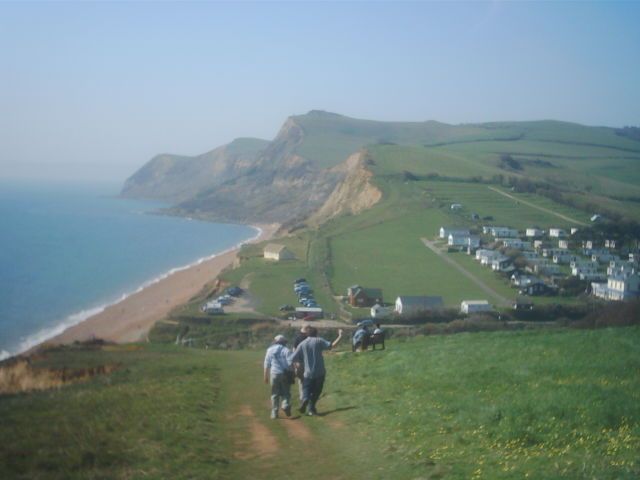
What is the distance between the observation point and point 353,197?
94.6 meters

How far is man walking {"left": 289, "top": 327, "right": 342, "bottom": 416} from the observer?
40.1 ft

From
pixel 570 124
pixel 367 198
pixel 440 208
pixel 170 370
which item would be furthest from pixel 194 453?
pixel 570 124

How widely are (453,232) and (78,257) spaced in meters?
50.6

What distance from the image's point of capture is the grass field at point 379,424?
7984 millimetres

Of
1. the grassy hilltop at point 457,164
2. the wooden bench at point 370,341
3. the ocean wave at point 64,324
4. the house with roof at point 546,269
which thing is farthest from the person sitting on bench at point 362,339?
the grassy hilltop at point 457,164

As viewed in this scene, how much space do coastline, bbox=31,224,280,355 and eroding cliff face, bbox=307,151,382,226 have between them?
17.6 metres

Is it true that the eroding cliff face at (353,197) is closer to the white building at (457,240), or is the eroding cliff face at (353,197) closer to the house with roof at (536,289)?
the white building at (457,240)

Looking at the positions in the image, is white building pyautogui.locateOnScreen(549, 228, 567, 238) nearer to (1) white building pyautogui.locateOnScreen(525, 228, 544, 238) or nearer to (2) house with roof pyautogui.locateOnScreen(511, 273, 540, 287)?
(1) white building pyautogui.locateOnScreen(525, 228, 544, 238)

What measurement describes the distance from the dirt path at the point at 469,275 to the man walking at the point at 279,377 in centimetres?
3298

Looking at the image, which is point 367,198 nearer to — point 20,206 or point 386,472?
point 386,472

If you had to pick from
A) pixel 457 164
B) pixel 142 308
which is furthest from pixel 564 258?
pixel 457 164

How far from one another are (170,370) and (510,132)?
167m

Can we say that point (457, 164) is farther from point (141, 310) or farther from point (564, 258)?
point (141, 310)

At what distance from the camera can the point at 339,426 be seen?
1102 centimetres
